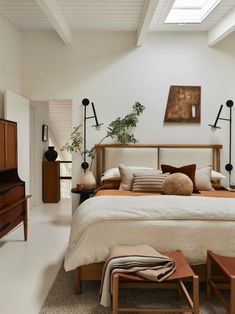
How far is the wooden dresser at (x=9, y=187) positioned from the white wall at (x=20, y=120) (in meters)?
0.48

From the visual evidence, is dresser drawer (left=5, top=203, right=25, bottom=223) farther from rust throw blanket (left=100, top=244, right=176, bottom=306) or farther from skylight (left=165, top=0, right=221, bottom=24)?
skylight (left=165, top=0, right=221, bottom=24)

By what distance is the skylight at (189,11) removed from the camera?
177 inches

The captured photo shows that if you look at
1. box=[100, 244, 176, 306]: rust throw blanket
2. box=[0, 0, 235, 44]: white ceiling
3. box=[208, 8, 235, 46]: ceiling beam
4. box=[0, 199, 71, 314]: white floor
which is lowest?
box=[0, 199, 71, 314]: white floor

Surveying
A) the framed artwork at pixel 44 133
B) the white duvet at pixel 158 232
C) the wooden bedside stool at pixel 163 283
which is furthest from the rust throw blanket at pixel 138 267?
the framed artwork at pixel 44 133

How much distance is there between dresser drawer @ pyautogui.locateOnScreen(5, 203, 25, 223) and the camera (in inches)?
147

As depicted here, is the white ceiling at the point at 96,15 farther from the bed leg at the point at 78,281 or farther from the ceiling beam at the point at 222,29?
the bed leg at the point at 78,281

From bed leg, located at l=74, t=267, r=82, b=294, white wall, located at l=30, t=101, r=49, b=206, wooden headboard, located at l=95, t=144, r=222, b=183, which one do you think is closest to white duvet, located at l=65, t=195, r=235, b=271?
bed leg, located at l=74, t=267, r=82, b=294

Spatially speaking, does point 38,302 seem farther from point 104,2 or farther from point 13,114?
point 104,2

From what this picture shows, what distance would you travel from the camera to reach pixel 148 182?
4.16 m

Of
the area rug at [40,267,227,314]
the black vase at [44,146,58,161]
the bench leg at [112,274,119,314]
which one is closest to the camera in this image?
the bench leg at [112,274,119,314]

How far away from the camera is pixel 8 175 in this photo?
4430mm

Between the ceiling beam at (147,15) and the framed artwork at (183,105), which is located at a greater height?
the ceiling beam at (147,15)

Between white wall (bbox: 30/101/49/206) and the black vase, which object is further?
the black vase

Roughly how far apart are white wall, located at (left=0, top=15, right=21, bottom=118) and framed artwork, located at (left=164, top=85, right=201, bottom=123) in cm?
255
